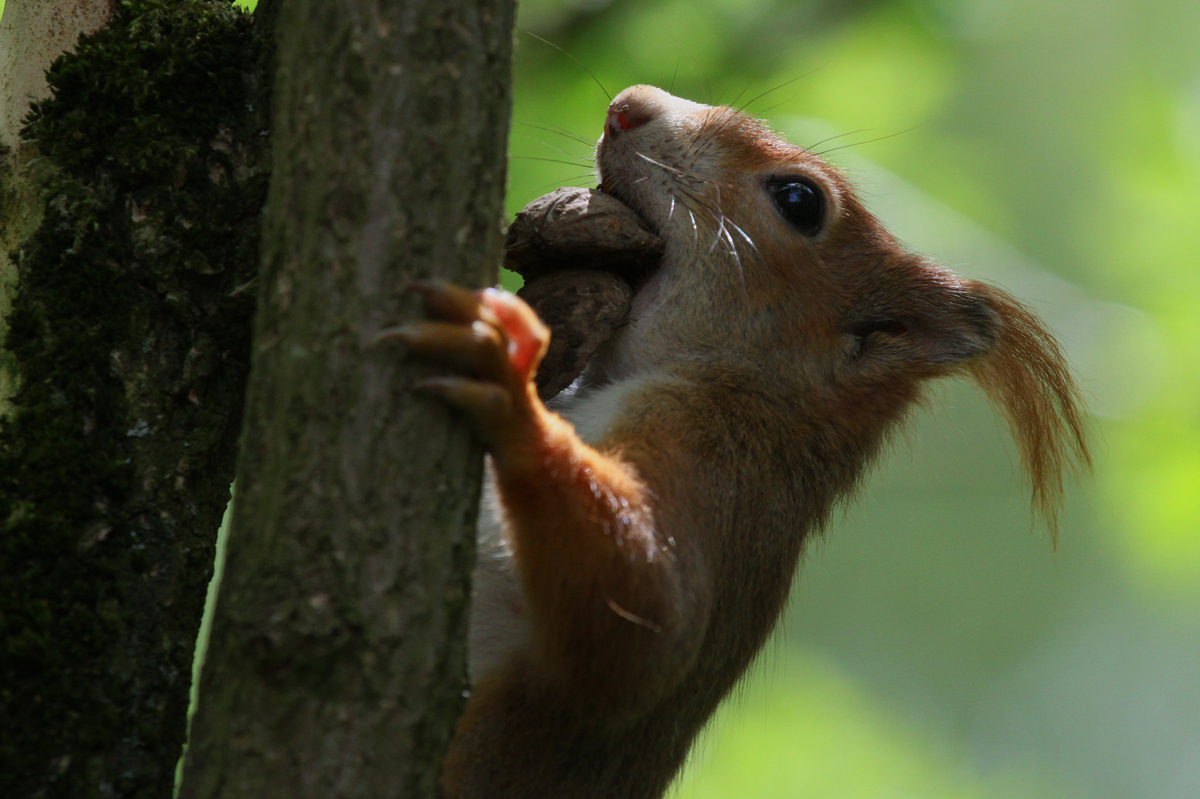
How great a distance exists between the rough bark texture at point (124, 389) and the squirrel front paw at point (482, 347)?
105 cm

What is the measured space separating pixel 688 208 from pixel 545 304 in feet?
2.47

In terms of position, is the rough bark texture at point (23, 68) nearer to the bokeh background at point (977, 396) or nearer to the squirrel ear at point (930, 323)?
the bokeh background at point (977, 396)

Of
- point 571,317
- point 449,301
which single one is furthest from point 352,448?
point 571,317

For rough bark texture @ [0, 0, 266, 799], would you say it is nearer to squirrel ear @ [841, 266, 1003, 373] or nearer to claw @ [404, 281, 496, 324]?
claw @ [404, 281, 496, 324]

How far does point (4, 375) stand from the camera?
2619 mm

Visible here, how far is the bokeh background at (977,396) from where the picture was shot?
6.95 m

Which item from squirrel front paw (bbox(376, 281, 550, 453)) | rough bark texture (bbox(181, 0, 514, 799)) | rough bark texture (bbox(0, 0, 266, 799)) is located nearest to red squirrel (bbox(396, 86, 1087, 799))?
squirrel front paw (bbox(376, 281, 550, 453))

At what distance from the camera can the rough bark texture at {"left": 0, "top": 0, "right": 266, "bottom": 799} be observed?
240 centimetres

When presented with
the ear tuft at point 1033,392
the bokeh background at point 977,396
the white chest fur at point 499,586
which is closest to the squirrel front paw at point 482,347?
the white chest fur at point 499,586

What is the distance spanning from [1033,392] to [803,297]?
1004 millimetres

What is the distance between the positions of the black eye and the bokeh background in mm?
933

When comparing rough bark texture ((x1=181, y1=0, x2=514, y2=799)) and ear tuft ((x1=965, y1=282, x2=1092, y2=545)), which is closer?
rough bark texture ((x1=181, y1=0, x2=514, y2=799))

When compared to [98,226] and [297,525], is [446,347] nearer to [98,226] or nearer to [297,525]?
[297,525]

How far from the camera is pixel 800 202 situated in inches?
155
